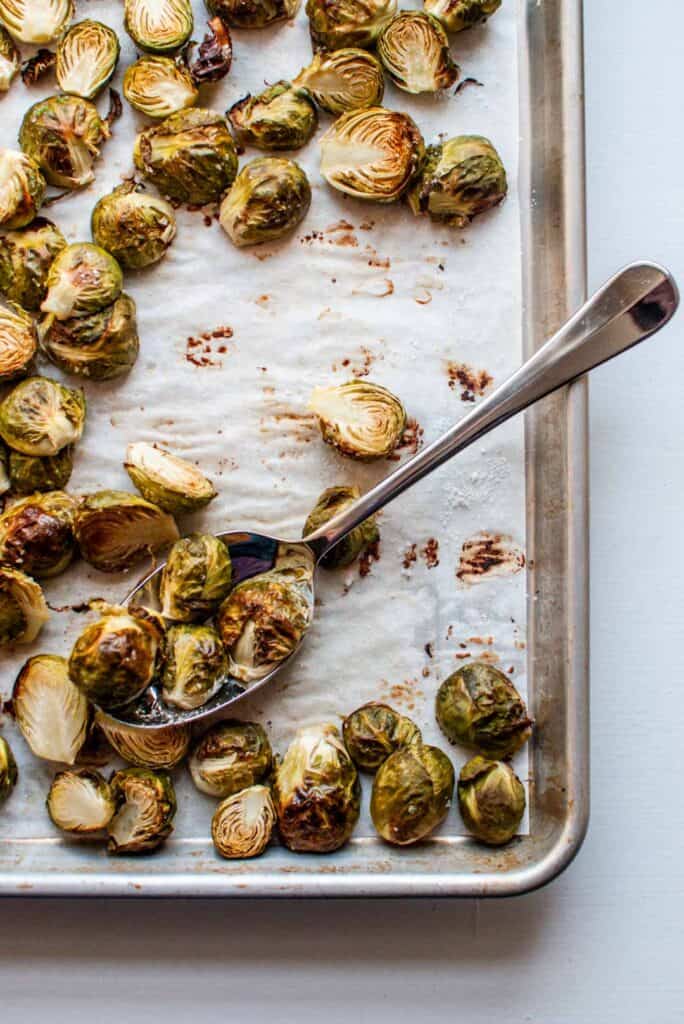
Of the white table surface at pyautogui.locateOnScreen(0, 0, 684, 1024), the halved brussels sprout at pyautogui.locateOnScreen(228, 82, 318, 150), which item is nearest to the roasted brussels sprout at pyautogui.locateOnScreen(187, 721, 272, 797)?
the white table surface at pyautogui.locateOnScreen(0, 0, 684, 1024)

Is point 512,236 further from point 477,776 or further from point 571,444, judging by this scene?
point 477,776

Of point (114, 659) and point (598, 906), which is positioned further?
point (598, 906)

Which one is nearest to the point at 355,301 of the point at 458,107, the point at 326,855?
the point at 458,107

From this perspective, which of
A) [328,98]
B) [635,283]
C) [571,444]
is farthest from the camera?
[328,98]

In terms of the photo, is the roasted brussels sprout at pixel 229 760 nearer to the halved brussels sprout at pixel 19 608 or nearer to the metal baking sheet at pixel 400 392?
the metal baking sheet at pixel 400 392

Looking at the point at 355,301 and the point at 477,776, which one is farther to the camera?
the point at 355,301

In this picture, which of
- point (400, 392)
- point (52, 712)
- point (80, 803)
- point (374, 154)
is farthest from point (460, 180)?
point (80, 803)

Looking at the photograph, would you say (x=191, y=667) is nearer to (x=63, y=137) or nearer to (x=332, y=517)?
(x=332, y=517)
